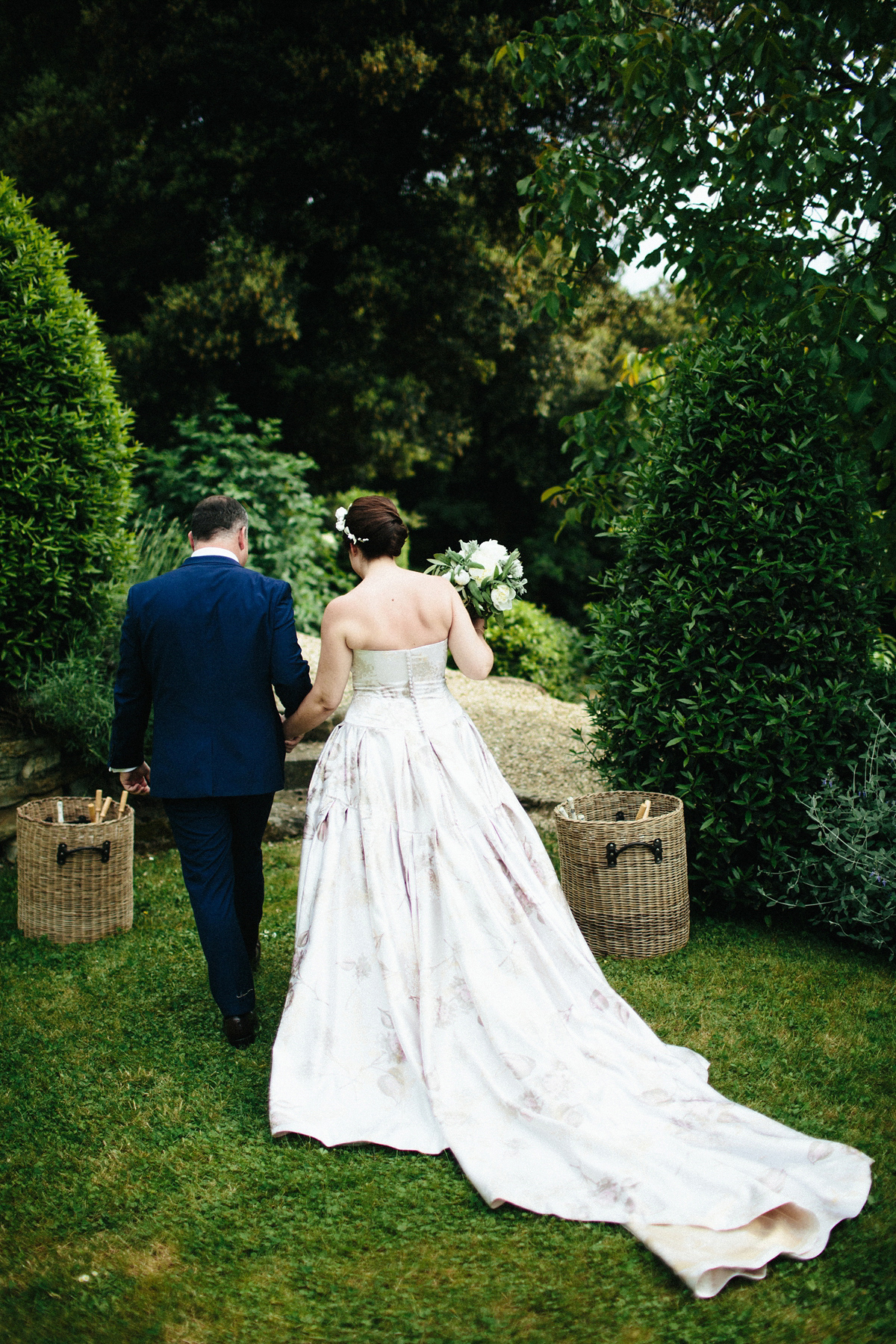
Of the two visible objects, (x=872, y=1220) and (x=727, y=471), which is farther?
(x=727, y=471)

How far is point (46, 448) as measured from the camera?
17.2ft

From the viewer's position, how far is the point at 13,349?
5.12 m

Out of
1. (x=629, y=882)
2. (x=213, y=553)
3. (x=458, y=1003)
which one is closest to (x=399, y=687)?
(x=213, y=553)

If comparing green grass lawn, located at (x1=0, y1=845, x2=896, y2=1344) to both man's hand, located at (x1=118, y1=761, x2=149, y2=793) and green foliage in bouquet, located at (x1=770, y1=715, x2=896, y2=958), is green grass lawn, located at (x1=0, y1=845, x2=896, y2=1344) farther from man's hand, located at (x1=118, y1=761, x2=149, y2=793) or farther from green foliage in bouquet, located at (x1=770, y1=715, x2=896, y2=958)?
man's hand, located at (x1=118, y1=761, x2=149, y2=793)

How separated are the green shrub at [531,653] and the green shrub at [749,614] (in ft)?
19.0

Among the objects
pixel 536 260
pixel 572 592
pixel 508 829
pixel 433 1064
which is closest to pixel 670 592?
pixel 508 829

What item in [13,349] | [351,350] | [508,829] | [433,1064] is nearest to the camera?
[433,1064]

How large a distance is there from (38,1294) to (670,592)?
11.5 feet

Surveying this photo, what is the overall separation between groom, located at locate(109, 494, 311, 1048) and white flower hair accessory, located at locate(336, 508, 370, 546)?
29cm

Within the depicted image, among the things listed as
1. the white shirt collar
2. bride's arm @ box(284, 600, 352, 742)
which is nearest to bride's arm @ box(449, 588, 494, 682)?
bride's arm @ box(284, 600, 352, 742)

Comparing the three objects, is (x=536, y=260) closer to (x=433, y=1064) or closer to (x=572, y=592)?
(x=572, y=592)

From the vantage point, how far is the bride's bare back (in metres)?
3.16

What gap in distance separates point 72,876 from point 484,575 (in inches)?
97.6

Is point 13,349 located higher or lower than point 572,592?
higher
